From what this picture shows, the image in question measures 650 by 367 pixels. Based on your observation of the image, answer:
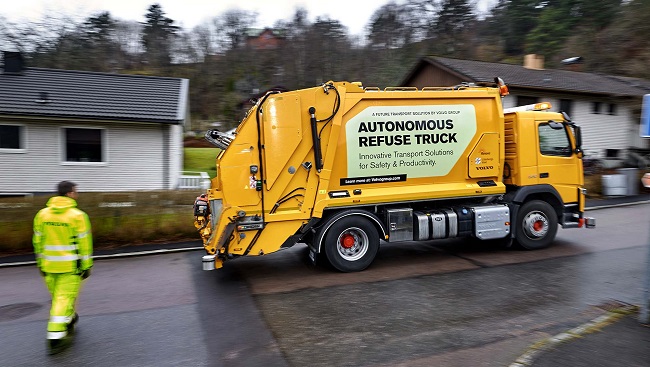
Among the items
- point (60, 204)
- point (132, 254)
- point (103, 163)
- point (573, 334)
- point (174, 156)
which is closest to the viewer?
point (573, 334)

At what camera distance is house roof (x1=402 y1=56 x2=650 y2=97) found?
70.2 ft

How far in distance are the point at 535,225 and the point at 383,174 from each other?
3.26 metres

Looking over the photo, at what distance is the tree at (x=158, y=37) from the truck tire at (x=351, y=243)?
43.1 meters

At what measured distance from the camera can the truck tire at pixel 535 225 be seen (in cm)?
866

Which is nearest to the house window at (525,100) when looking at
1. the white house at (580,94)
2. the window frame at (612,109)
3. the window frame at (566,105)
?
the white house at (580,94)

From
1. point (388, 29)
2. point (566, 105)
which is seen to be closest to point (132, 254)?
point (566, 105)

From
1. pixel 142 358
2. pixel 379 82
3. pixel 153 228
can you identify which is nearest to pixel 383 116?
pixel 142 358

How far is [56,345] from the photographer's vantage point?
499 cm

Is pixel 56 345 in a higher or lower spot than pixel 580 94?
lower

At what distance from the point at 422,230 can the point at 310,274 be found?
80.1 inches

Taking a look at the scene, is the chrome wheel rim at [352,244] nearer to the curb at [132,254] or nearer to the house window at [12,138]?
→ the curb at [132,254]

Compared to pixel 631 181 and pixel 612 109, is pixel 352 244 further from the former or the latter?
pixel 612 109

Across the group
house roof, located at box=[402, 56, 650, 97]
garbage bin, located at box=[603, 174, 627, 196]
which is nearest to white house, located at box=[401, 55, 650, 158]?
house roof, located at box=[402, 56, 650, 97]

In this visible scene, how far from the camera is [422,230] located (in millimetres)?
7953
